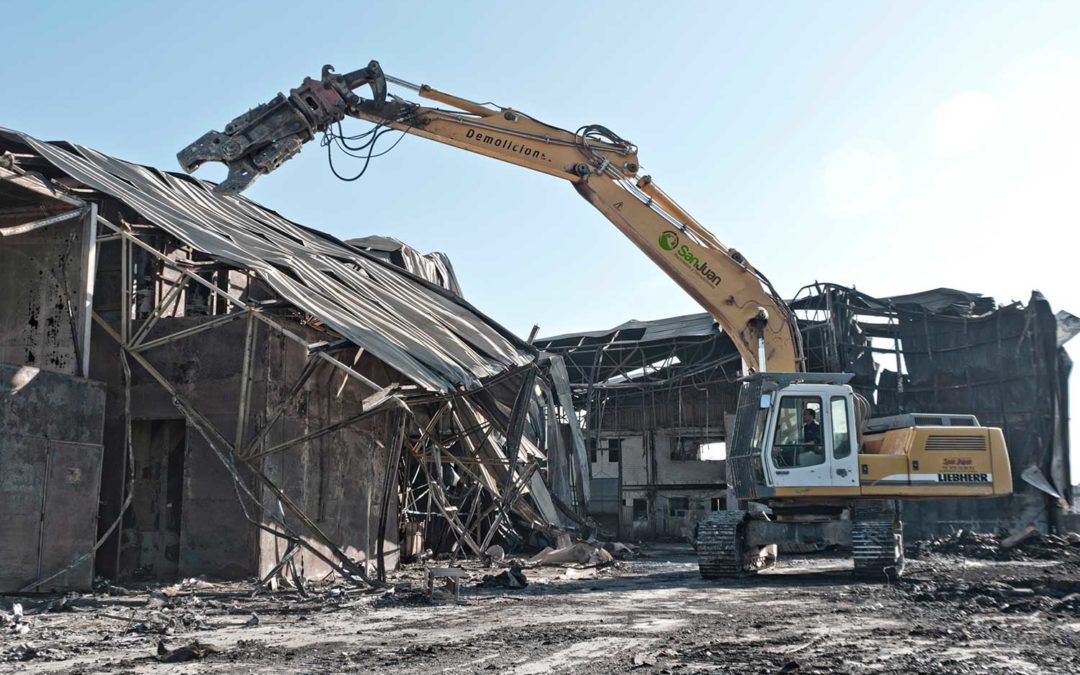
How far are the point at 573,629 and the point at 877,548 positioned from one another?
6.51 m

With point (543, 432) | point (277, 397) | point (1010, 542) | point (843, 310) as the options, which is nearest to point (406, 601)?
point (277, 397)

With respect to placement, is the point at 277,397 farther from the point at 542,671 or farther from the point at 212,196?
the point at 542,671

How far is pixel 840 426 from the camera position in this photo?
47.5ft

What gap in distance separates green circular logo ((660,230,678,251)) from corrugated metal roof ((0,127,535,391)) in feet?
10.4

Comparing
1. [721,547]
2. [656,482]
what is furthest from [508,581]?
[656,482]

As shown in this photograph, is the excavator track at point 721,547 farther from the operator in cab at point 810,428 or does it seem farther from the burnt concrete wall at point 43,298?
the burnt concrete wall at point 43,298

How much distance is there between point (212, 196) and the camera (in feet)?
59.9

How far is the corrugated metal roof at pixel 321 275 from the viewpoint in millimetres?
12922

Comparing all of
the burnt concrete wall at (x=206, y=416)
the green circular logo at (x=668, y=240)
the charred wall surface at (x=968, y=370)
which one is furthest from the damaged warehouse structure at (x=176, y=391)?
the charred wall surface at (x=968, y=370)

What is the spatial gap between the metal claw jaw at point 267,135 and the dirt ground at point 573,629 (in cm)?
571

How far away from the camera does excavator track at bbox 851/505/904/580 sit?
551 inches

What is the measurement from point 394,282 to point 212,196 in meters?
3.53

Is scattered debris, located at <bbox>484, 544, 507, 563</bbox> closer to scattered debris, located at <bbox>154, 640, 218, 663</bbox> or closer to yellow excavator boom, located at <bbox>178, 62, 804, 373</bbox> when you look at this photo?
yellow excavator boom, located at <bbox>178, 62, 804, 373</bbox>

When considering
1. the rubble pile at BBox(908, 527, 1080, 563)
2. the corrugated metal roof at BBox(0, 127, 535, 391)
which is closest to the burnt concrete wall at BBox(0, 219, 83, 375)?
the corrugated metal roof at BBox(0, 127, 535, 391)
